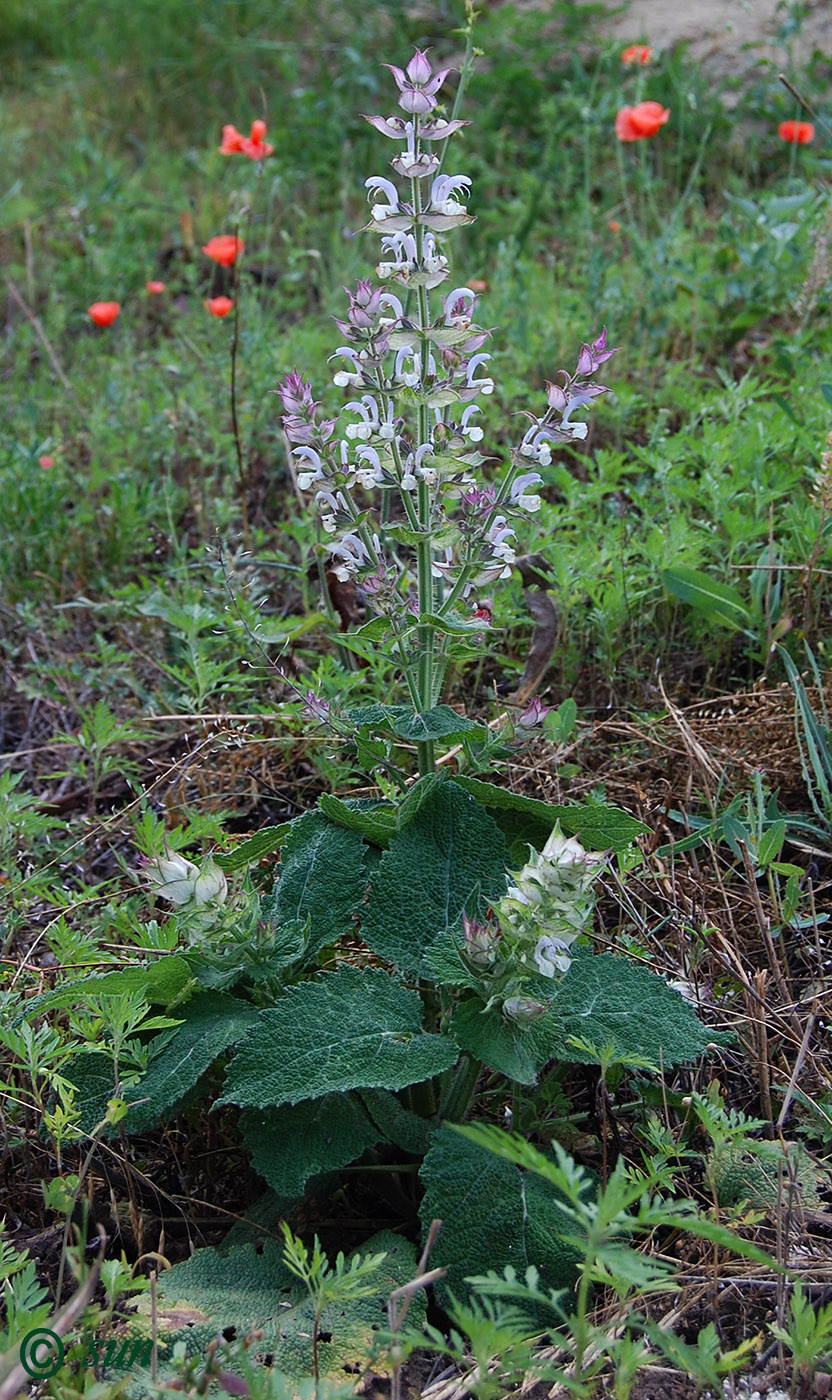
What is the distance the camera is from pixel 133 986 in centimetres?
145

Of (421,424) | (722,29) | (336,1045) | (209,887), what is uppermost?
(722,29)

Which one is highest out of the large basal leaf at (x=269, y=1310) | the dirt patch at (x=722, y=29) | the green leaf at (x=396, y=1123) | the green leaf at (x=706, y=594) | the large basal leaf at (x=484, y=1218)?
the dirt patch at (x=722, y=29)

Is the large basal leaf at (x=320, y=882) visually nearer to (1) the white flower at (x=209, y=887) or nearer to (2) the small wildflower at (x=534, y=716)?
(1) the white flower at (x=209, y=887)

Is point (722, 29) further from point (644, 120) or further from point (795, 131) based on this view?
point (644, 120)

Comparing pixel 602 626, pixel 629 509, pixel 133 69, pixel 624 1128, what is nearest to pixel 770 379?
pixel 629 509

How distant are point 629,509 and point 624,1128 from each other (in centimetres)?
170

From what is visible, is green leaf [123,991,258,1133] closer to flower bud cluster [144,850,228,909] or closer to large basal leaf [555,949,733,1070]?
flower bud cluster [144,850,228,909]

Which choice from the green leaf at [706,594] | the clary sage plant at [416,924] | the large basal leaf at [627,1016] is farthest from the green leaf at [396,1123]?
the green leaf at [706,594]

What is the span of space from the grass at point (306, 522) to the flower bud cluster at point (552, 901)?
1.43ft

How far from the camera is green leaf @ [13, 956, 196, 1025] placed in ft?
4.68

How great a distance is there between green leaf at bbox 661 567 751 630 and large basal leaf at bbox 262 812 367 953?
1010mm

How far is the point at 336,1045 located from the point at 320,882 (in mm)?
279

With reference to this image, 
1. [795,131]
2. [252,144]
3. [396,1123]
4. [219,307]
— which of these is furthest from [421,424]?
[795,131]

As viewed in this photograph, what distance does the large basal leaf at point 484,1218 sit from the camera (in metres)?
1.27
